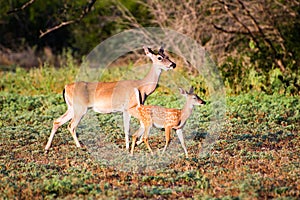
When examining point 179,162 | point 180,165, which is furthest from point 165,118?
point 180,165

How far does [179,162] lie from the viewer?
7.71 metres

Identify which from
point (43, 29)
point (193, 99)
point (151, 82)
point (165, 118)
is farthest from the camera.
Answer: point (43, 29)

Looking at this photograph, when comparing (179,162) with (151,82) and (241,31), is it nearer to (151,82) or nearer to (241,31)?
(151,82)

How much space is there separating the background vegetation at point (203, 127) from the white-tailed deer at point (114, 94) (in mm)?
470

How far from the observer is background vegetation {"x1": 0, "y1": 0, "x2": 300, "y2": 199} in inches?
254

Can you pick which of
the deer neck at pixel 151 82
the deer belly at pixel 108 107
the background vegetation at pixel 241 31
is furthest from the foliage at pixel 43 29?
the deer neck at pixel 151 82

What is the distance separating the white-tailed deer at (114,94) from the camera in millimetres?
8508

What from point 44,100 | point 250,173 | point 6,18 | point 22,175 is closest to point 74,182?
point 22,175

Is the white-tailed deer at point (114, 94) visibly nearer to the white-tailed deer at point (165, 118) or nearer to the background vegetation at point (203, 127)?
the white-tailed deer at point (165, 118)

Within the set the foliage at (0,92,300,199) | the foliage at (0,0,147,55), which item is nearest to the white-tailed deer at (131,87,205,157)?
the foliage at (0,92,300,199)

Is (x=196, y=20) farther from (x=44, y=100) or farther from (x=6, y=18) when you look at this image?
(x=6, y=18)

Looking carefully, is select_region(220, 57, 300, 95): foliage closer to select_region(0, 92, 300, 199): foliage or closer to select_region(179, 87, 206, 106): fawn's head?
select_region(0, 92, 300, 199): foliage

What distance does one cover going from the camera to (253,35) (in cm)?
1617

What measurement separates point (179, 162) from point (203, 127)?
258cm
